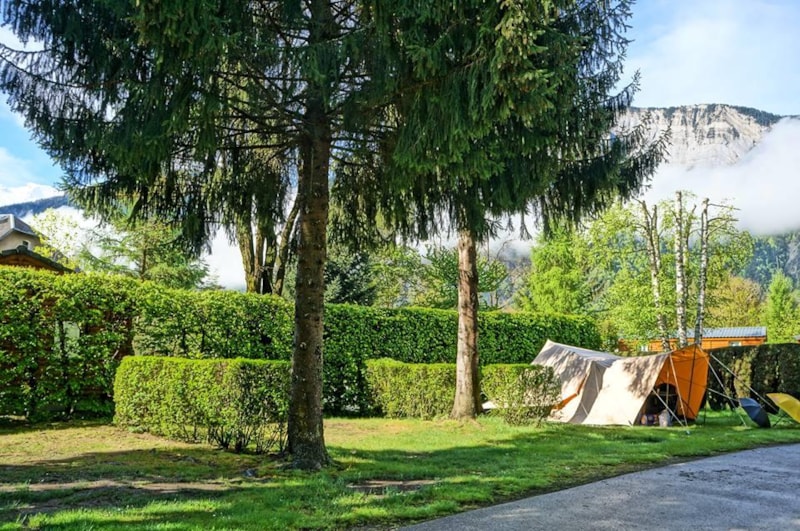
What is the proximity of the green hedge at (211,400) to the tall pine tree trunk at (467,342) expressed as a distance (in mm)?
3681

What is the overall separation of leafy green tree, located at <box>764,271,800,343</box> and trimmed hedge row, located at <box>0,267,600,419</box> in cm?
3722

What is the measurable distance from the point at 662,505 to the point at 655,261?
20.9 meters

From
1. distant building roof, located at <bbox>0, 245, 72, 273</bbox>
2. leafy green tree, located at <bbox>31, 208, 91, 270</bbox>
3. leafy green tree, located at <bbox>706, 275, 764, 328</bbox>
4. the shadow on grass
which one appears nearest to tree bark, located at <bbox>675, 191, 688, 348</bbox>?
the shadow on grass

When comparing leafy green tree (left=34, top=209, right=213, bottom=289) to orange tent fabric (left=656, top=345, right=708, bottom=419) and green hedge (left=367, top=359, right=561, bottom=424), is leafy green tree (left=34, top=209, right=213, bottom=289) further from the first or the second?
orange tent fabric (left=656, top=345, right=708, bottom=419)

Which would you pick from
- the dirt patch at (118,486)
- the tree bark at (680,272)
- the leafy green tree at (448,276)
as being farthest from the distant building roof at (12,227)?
the tree bark at (680,272)

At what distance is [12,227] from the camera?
30.1 m

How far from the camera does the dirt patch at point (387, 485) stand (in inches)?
201

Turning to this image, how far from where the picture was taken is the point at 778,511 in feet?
15.1

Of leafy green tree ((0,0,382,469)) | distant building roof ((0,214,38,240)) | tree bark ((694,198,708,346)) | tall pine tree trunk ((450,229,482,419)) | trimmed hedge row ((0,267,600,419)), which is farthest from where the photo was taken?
distant building roof ((0,214,38,240))

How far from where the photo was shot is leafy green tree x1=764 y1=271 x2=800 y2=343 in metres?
41.5

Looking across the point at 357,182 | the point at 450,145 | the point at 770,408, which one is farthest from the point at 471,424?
the point at 770,408

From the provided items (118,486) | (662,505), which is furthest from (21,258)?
(662,505)

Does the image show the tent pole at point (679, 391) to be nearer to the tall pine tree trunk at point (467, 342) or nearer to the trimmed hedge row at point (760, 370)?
the trimmed hedge row at point (760, 370)

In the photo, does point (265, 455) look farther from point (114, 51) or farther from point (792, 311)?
point (792, 311)
